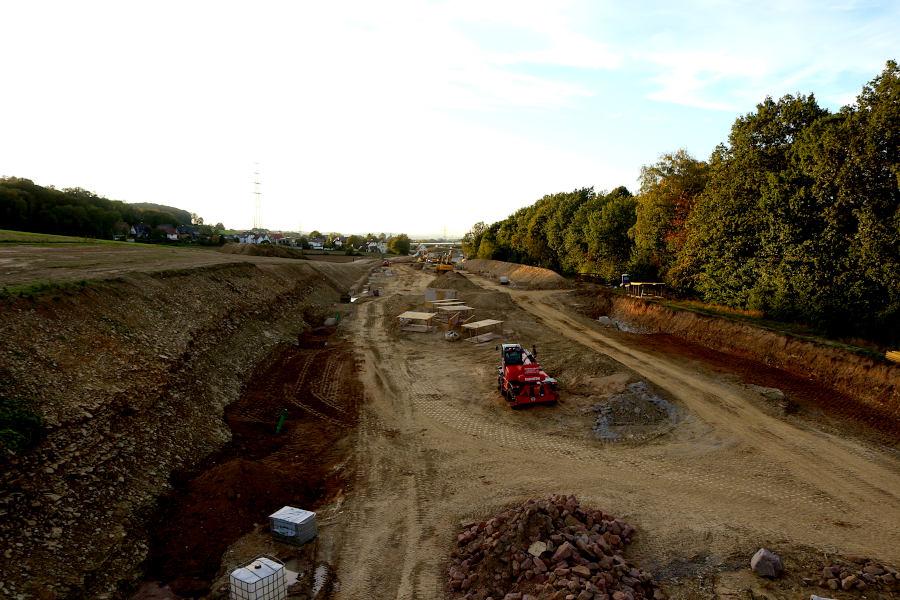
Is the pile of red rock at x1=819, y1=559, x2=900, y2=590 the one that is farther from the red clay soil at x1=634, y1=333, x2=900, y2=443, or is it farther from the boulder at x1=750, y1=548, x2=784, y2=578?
the red clay soil at x1=634, y1=333, x2=900, y2=443

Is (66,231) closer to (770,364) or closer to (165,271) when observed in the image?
→ (165,271)

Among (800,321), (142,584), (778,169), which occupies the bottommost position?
(142,584)

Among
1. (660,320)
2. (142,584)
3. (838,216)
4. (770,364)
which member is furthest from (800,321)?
(142,584)

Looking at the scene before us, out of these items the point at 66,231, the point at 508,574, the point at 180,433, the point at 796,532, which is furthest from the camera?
the point at 66,231

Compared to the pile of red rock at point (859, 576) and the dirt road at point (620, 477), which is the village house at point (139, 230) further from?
the pile of red rock at point (859, 576)

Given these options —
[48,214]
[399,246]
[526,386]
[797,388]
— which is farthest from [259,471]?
[399,246]

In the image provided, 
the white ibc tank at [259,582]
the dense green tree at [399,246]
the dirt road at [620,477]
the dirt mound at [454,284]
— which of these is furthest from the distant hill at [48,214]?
the dense green tree at [399,246]
